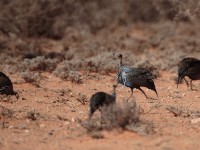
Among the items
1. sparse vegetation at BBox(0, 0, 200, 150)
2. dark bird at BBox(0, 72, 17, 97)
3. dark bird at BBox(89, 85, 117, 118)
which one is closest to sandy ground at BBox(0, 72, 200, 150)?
sparse vegetation at BBox(0, 0, 200, 150)

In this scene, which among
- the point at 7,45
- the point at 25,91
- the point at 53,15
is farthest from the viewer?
the point at 53,15

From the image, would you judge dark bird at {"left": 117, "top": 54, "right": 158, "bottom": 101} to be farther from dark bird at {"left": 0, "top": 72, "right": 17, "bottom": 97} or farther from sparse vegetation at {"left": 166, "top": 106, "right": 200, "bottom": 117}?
dark bird at {"left": 0, "top": 72, "right": 17, "bottom": 97}

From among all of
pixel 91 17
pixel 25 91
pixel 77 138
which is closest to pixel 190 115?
pixel 77 138

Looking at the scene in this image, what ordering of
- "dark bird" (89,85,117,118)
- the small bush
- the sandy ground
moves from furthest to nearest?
the small bush → "dark bird" (89,85,117,118) → the sandy ground

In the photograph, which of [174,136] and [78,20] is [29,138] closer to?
[174,136]

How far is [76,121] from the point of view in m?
8.89

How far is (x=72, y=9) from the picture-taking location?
23.0 meters

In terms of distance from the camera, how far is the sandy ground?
25.2 feet

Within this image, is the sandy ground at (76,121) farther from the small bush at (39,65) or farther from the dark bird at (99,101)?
the small bush at (39,65)

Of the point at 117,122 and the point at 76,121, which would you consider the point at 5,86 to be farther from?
the point at 117,122

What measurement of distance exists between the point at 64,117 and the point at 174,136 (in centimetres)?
208

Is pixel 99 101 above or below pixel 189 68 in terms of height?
below

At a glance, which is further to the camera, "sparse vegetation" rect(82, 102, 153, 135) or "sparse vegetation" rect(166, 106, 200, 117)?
"sparse vegetation" rect(166, 106, 200, 117)

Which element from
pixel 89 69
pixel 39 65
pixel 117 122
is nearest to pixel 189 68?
pixel 89 69
